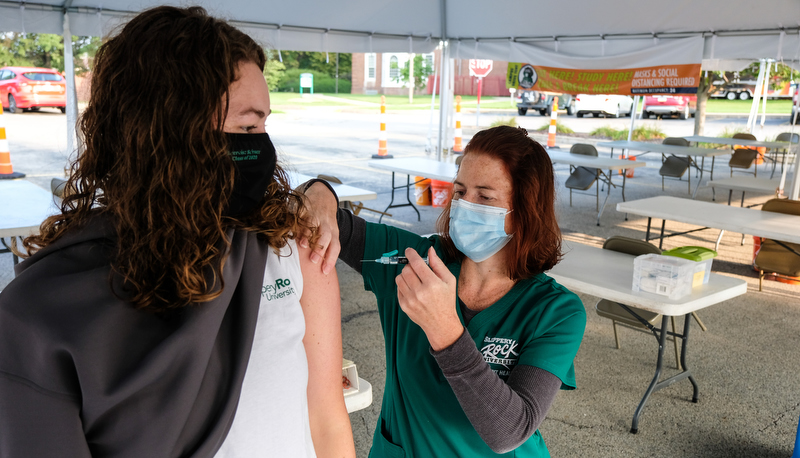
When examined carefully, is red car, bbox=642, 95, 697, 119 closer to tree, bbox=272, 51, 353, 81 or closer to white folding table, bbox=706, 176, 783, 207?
white folding table, bbox=706, 176, 783, 207

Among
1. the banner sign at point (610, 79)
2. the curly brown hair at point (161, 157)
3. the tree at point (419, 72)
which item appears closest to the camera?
the curly brown hair at point (161, 157)

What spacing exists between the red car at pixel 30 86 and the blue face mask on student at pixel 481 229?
1817 cm

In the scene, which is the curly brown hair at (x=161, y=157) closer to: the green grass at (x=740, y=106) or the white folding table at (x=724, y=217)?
the white folding table at (x=724, y=217)

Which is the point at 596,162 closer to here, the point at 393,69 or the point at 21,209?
the point at 21,209

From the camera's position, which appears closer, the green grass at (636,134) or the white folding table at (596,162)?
the white folding table at (596,162)

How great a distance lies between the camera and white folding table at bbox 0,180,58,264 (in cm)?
370

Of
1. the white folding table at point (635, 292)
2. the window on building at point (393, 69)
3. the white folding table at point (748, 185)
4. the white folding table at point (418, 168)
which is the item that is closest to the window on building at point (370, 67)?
the window on building at point (393, 69)

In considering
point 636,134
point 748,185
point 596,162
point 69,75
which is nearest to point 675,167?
point 596,162

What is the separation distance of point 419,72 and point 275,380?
3444cm

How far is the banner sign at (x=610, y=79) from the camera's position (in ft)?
22.1

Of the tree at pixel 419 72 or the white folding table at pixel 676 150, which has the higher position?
the tree at pixel 419 72

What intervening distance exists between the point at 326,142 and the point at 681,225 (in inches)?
371

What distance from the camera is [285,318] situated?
93 cm

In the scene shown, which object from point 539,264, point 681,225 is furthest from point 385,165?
point 539,264
